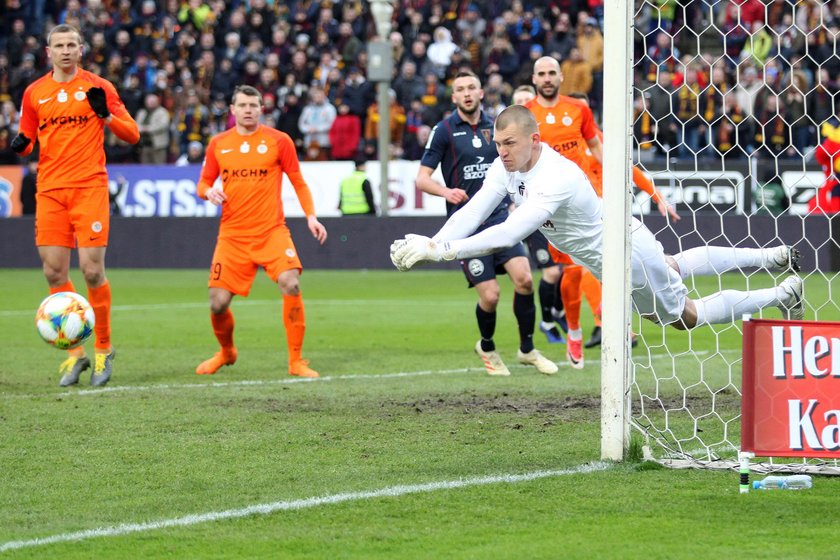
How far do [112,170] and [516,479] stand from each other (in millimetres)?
19977

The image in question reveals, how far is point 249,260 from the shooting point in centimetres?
993

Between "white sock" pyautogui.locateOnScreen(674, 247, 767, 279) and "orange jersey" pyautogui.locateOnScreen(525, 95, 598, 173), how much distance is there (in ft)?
10.8

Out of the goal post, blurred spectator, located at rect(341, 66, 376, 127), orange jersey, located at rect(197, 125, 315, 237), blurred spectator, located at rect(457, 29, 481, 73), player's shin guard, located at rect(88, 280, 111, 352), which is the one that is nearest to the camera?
the goal post

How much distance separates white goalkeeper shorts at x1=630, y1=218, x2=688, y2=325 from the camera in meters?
6.71

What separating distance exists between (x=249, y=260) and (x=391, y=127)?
1452 centimetres

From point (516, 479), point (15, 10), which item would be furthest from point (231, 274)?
point (15, 10)

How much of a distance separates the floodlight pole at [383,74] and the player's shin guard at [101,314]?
12.8 m

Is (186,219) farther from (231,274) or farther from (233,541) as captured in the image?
(233,541)

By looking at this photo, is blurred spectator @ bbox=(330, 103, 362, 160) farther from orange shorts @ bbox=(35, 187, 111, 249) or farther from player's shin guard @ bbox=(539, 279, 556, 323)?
orange shorts @ bbox=(35, 187, 111, 249)

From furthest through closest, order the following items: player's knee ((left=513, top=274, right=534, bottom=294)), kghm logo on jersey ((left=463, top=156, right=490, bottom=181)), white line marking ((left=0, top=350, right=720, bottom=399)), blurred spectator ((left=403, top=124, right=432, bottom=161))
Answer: blurred spectator ((left=403, top=124, right=432, bottom=161))
kghm logo on jersey ((left=463, top=156, right=490, bottom=181))
player's knee ((left=513, top=274, right=534, bottom=294))
white line marking ((left=0, top=350, right=720, bottom=399))

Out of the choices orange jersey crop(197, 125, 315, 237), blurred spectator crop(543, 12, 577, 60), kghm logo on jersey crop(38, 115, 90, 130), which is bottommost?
orange jersey crop(197, 125, 315, 237)

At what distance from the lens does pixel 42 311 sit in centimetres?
875

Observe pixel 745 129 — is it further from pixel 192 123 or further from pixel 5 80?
pixel 5 80

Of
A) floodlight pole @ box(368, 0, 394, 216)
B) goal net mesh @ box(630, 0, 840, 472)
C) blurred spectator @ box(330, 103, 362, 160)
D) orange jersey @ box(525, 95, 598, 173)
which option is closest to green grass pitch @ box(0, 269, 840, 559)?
orange jersey @ box(525, 95, 598, 173)
